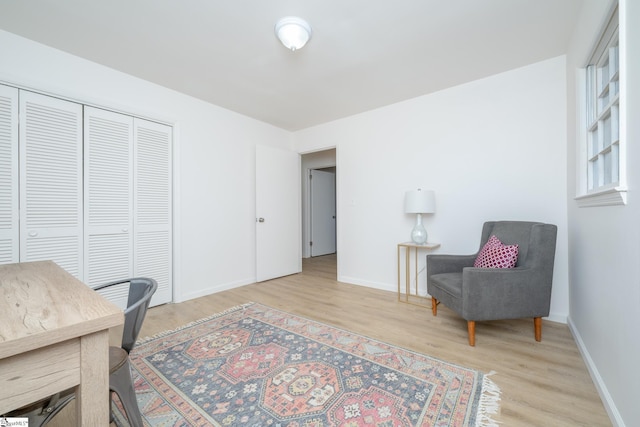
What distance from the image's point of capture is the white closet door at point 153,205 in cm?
276

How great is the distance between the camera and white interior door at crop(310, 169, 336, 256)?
20.5 ft

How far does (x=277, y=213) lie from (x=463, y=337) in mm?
2832

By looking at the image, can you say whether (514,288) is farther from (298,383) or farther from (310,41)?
(310,41)

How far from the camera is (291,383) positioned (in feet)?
5.15

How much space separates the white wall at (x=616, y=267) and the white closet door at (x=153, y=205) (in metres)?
3.51

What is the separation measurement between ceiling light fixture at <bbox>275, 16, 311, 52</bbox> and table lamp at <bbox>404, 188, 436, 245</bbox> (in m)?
1.77

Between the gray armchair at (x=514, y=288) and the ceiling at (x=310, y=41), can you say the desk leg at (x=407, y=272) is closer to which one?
the gray armchair at (x=514, y=288)

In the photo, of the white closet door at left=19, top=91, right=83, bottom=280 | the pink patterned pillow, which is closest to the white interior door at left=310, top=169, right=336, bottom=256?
the pink patterned pillow

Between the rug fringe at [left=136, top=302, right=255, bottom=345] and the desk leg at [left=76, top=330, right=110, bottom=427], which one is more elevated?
the desk leg at [left=76, top=330, right=110, bottom=427]

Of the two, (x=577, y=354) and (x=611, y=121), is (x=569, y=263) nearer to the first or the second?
(x=577, y=354)

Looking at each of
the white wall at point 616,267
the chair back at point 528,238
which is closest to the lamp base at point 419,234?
the chair back at point 528,238

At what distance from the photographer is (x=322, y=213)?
21.2ft

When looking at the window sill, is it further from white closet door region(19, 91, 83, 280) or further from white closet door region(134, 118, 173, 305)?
white closet door region(19, 91, 83, 280)

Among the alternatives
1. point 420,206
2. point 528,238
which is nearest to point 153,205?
point 420,206
